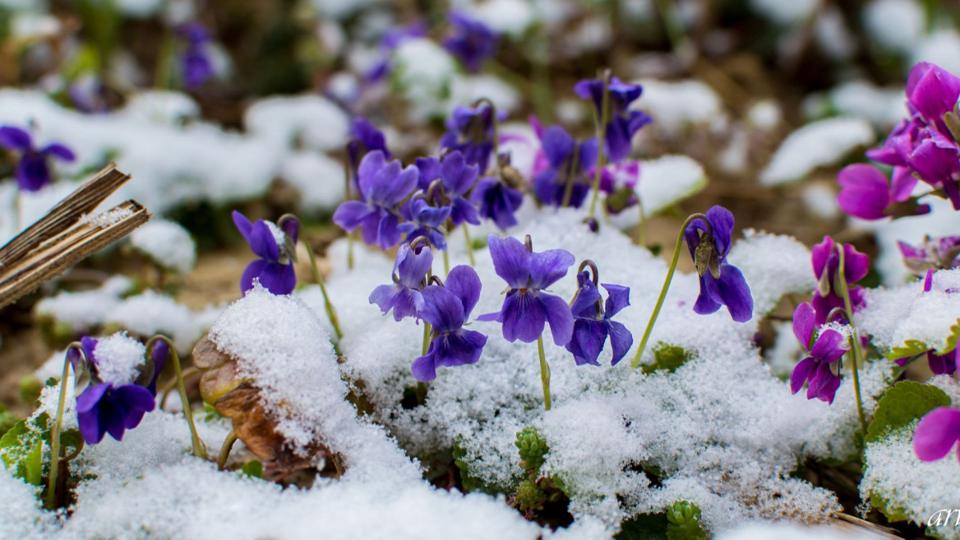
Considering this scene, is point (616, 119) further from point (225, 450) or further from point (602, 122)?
point (225, 450)

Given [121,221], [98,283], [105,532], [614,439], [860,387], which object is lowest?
[98,283]

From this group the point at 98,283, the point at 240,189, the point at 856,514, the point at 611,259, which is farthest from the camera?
the point at 240,189

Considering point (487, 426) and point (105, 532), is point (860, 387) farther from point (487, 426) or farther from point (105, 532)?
point (105, 532)

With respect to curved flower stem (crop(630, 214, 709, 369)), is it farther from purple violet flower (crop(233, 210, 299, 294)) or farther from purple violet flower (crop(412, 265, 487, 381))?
purple violet flower (crop(233, 210, 299, 294))

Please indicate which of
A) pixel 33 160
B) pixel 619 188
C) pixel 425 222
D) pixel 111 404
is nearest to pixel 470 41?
pixel 619 188

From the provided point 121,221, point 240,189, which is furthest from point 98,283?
point 121,221

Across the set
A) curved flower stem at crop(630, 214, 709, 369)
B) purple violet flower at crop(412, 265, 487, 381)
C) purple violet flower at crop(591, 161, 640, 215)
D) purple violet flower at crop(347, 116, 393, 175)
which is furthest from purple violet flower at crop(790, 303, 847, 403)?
purple violet flower at crop(347, 116, 393, 175)

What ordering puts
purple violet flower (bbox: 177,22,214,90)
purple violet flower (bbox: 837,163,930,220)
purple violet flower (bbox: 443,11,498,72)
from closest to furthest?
purple violet flower (bbox: 837,163,930,220)
purple violet flower (bbox: 443,11,498,72)
purple violet flower (bbox: 177,22,214,90)
